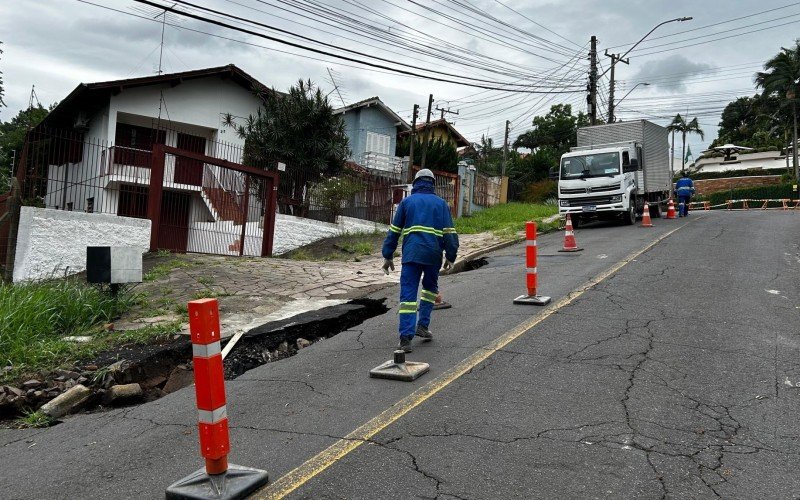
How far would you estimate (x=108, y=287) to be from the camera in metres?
8.66

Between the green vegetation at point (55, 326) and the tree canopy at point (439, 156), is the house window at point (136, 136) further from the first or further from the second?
the green vegetation at point (55, 326)

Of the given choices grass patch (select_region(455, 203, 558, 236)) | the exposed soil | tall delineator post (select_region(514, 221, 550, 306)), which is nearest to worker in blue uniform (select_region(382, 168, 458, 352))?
tall delineator post (select_region(514, 221, 550, 306))

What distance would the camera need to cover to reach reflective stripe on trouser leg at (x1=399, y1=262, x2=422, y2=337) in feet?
20.4

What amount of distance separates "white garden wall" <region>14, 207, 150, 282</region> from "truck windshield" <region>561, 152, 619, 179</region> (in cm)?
1344

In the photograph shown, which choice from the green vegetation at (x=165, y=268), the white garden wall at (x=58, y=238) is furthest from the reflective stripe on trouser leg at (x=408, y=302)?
the white garden wall at (x=58, y=238)

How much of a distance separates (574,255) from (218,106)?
17.4m

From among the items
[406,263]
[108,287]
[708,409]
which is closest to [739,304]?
[708,409]

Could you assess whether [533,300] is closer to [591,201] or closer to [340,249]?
[340,249]

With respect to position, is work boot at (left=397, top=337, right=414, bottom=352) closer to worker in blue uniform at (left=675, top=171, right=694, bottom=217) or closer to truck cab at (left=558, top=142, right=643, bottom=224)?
truck cab at (left=558, top=142, right=643, bottom=224)

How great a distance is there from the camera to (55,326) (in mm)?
7727

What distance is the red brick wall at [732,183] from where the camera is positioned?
170 feet

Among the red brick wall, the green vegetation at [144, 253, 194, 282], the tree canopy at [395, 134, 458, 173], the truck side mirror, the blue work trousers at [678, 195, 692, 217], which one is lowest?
the green vegetation at [144, 253, 194, 282]

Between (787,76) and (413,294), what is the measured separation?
5406cm

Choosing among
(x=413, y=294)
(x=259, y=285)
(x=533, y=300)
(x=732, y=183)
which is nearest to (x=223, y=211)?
(x=259, y=285)
